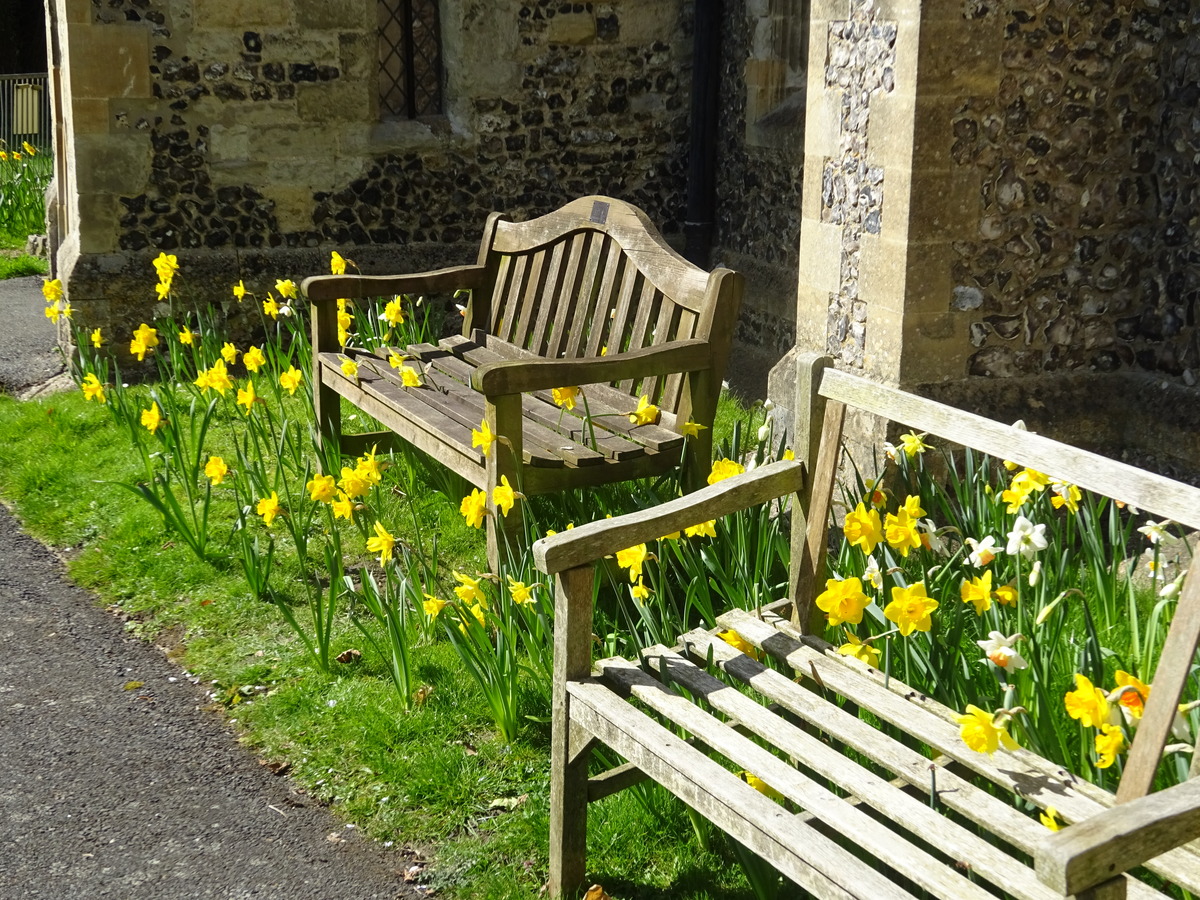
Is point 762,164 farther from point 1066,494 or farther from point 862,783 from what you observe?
point 862,783

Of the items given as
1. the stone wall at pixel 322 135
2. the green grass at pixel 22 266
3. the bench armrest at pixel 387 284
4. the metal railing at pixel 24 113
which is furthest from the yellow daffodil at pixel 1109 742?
the metal railing at pixel 24 113

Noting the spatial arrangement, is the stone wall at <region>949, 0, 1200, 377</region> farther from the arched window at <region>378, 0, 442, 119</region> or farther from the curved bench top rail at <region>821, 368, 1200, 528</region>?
the arched window at <region>378, 0, 442, 119</region>

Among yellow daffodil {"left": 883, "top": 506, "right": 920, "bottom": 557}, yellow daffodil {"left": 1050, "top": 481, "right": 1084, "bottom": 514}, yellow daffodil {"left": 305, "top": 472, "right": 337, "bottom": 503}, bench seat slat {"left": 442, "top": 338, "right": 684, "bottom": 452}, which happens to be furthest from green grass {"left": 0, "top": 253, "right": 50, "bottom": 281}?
yellow daffodil {"left": 1050, "top": 481, "right": 1084, "bottom": 514}

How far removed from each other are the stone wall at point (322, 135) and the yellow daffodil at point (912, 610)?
5.50 m

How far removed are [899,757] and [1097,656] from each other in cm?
45

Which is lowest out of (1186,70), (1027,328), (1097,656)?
(1097,656)

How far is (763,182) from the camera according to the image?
294 inches

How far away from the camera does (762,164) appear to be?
24.4ft

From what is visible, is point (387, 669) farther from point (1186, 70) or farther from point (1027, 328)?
point (1186, 70)

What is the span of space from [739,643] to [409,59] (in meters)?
5.57

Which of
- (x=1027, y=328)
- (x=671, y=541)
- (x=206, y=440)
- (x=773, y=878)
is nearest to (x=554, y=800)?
(x=773, y=878)

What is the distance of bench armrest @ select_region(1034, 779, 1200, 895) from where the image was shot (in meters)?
1.64

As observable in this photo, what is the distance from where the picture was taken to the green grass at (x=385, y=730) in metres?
2.91

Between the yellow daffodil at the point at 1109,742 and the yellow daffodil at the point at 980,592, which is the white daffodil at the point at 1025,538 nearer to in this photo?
the yellow daffodil at the point at 980,592
